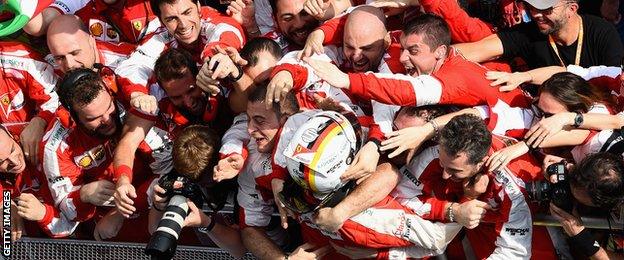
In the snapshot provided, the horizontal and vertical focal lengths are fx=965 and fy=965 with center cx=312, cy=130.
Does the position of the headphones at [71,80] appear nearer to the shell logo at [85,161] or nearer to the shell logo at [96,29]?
the shell logo at [85,161]

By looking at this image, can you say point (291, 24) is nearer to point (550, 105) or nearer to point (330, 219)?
point (330, 219)

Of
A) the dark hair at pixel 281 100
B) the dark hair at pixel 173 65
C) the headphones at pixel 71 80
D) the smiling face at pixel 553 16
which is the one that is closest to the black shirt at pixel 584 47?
the smiling face at pixel 553 16

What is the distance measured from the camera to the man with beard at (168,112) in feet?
17.3

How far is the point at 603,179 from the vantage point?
14.2 ft

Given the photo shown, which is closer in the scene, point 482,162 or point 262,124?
point 482,162

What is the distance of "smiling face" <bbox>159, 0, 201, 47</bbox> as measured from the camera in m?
5.61

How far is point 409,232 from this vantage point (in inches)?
195

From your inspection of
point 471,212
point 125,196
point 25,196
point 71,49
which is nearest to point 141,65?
point 71,49

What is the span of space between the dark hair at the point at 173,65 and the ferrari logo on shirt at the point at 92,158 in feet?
2.04

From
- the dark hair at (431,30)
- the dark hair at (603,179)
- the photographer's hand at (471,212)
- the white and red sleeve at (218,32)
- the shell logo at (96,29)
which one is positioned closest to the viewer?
the dark hair at (603,179)

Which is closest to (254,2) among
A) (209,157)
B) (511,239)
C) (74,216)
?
(209,157)

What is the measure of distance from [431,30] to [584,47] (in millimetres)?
982

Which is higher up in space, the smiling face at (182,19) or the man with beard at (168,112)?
the smiling face at (182,19)

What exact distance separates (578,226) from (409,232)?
851 millimetres
